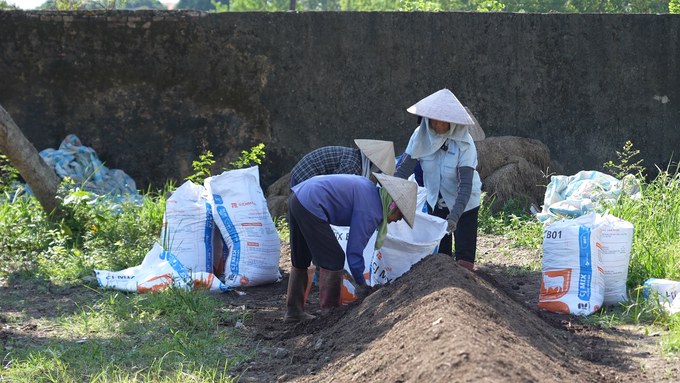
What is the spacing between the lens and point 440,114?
4.07 m

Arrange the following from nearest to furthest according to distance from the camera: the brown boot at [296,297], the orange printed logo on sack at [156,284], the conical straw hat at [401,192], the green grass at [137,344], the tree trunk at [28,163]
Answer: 1. the green grass at [137,344]
2. the conical straw hat at [401,192]
3. the brown boot at [296,297]
4. the orange printed logo on sack at [156,284]
5. the tree trunk at [28,163]

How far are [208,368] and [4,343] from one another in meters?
1.30

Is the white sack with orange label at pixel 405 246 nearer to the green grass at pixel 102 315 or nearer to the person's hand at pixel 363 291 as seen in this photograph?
the person's hand at pixel 363 291

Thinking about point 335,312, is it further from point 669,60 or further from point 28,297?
point 669,60

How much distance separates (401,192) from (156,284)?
76.3 inches

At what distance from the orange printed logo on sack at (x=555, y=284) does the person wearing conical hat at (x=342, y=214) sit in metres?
1.01

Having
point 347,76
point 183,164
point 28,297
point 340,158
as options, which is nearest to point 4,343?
point 28,297

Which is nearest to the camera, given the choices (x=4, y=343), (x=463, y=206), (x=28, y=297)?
(x=4, y=343)

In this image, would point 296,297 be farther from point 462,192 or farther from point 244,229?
point 462,192

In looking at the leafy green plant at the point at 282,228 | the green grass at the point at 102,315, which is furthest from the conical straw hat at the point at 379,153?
the leafy green plant at the point at 282,228

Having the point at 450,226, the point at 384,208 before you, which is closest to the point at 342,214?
the point at 384,208

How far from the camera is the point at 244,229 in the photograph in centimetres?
487

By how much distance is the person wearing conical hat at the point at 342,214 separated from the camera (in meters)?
3.63

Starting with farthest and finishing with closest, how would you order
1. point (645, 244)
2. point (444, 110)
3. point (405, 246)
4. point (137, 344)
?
point (645, 244) < point (405, 246) < point (444, 110) < point (137, 344)
